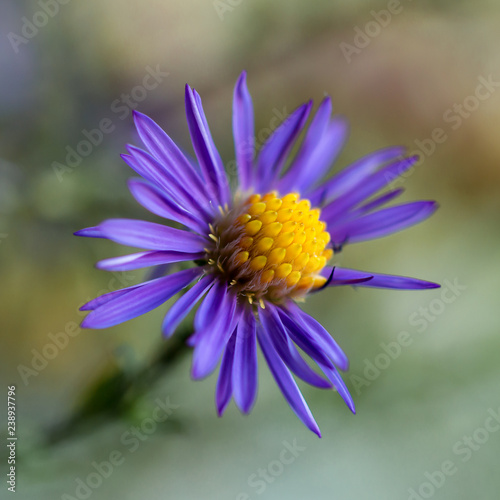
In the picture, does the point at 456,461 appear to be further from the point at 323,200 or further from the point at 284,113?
the point at 284,113

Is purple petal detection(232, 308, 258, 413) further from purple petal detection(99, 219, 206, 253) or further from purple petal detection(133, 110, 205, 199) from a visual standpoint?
purple petal detection(133, 110, 205, 199)

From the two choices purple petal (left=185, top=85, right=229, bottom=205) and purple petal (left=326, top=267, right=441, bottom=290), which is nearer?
purple petal (left=185, top=85, right=229, bottom=205)

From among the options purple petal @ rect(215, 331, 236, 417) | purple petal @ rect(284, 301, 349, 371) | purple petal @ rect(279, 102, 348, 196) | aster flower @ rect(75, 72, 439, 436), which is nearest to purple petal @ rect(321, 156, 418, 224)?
aster flower @ rect(75, 72, 439, 436)

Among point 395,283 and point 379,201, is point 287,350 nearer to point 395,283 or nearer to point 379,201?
point 395,283

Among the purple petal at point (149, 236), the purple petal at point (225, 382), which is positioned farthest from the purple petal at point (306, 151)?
the purple petal at point (225, 382)

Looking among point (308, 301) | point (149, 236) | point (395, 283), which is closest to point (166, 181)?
point (149, 236)

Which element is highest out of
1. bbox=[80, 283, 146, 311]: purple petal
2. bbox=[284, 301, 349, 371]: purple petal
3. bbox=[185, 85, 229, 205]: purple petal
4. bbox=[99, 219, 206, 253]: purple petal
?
bbox=[185, 85, 229, 205]: purple petal

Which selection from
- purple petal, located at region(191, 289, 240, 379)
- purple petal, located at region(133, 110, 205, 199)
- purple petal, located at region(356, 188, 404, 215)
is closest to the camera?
purple petal, located at region(191, 289, 240, 379)
